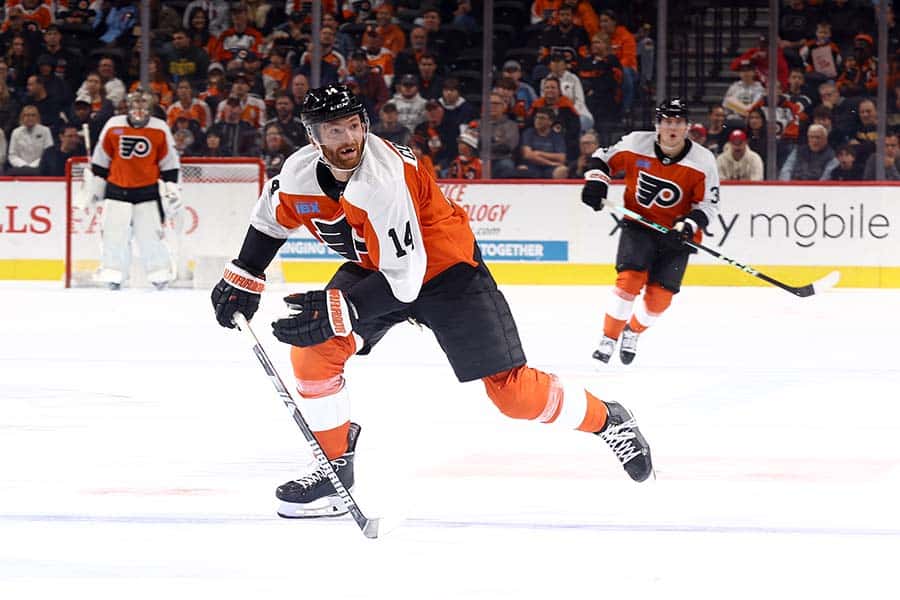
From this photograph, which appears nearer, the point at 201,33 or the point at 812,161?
the point at 812,161

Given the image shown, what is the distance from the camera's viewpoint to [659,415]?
4355mm

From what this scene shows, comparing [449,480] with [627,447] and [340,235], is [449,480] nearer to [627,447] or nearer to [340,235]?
[627,447]

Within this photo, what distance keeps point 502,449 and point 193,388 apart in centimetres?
146

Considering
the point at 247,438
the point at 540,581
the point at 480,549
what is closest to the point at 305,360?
the point at 480,549

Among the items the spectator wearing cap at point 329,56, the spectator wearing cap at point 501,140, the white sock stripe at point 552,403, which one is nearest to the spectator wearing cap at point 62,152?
the spectator wearing cap at point 329,56

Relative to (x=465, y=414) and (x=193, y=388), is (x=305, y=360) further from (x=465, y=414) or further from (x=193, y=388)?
(x=193, y=388)

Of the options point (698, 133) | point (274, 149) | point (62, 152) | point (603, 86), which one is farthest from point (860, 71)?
point (62, 152)

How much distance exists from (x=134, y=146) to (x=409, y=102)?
1.95 meters

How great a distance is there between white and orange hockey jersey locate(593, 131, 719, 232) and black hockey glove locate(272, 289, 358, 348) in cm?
336

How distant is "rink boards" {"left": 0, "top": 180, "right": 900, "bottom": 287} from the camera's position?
9312 mm

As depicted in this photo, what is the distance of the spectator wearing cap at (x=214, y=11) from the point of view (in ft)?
34.0

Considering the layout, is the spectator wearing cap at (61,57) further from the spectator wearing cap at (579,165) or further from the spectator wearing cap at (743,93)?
the spectator wearing cap at (743,93)

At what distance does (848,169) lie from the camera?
30.8 feet

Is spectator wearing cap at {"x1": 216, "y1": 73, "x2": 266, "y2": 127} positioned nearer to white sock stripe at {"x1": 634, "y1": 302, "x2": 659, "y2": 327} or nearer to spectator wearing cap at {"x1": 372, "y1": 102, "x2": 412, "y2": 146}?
spectator wearing cap at {"x1": 372, "y1": 102, "x2": 412, "y2": 146}
